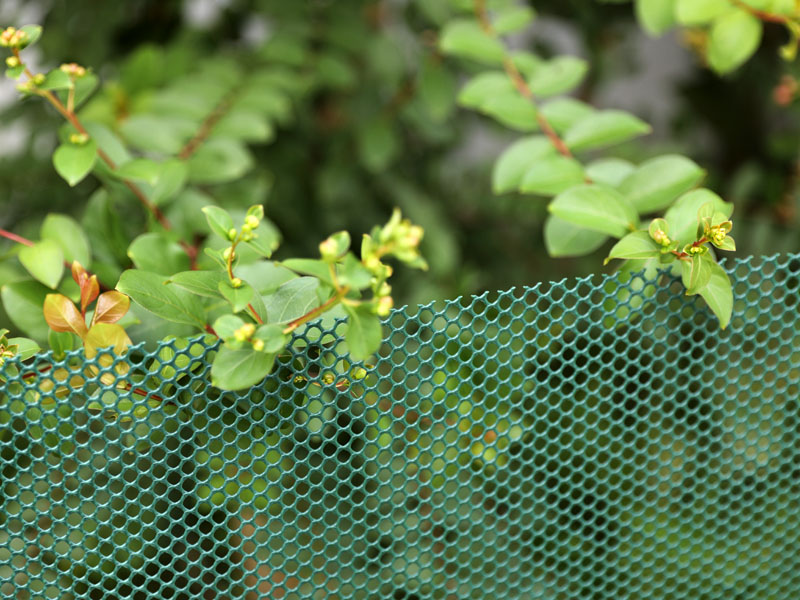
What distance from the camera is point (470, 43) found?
113cm

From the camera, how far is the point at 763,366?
899 millimetres

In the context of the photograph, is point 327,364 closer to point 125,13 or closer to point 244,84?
point 244,84

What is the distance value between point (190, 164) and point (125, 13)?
66cm

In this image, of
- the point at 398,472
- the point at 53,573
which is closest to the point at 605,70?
the point at 398,472

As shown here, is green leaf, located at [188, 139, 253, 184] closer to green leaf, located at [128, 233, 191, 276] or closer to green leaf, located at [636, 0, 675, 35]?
green leaf, located at [128, 233, 191, 276]

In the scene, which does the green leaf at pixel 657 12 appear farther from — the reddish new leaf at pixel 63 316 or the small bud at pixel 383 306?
the reddish new leaf at pixel 63 316

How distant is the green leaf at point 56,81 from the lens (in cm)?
78

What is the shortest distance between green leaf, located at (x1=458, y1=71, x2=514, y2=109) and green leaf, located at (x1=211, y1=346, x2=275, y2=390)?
591 millimetres

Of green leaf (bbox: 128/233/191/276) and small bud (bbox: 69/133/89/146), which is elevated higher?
small bud (bbox: 69/133/89/146)

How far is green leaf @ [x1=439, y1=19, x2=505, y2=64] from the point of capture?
1.12 m

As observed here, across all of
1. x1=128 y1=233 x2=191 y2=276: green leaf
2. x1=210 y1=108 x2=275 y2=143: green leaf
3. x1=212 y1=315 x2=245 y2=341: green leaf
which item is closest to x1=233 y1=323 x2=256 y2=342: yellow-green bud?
x1=212 y1=315 x2=245 y2=341: green leaf

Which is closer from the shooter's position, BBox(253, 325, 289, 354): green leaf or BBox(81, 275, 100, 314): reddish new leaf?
BBox(253, 325, 289, 354): green leaf

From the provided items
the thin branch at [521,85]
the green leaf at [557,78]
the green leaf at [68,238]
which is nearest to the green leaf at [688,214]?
the thin branch at [521,85]

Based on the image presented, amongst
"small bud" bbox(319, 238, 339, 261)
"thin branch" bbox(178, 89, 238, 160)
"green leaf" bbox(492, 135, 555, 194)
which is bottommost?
"thin branch" bbox(178, 89, 238, 160)
